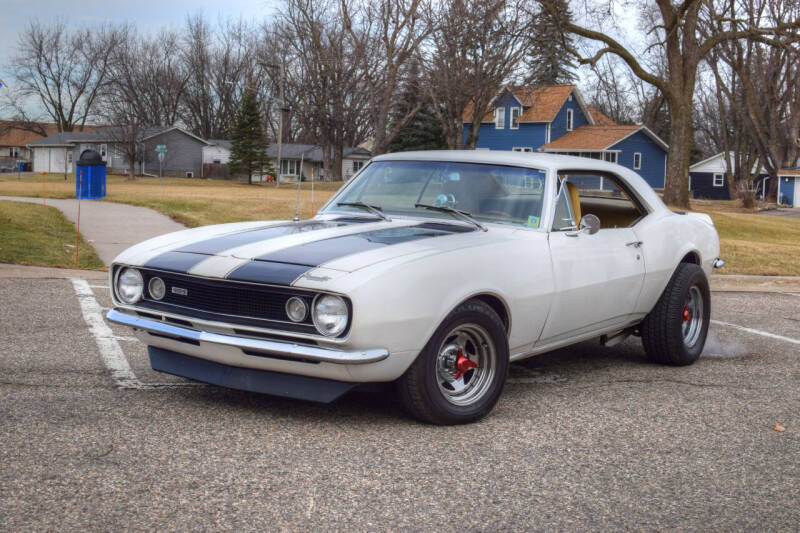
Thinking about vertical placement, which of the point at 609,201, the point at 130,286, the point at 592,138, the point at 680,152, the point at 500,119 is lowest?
the point at 130,286

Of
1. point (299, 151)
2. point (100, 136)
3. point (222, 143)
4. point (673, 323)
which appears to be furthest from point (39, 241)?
point (299, 151)

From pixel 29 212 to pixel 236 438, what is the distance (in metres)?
15.7

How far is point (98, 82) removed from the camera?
80125 mm

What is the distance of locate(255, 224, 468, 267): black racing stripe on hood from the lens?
4.29 metres

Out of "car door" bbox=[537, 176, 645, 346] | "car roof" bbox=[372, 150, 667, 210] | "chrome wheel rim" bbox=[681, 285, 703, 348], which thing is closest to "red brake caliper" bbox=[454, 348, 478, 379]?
"car door" bbox=[537, 176, 645, 346]

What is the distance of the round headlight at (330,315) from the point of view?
4.04 m

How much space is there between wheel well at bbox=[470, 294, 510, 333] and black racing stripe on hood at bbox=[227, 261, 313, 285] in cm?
103

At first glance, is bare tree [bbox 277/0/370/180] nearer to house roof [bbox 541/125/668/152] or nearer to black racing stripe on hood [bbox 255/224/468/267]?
house roof [bbox 541/125/668/152]

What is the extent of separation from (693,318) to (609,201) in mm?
1089

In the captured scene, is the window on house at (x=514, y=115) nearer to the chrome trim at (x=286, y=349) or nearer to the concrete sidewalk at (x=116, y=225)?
the concrete sidewalk at (x=116, y=225)

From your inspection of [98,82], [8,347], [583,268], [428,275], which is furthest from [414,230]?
[98,82]

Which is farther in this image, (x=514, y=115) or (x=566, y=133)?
(x=566, y=133)

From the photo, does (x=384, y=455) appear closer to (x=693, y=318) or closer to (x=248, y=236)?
(x=248, y=236)

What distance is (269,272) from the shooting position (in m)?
4.18
